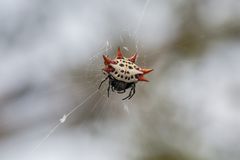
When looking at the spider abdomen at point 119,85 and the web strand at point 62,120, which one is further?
the spider abdomen at point 119,85

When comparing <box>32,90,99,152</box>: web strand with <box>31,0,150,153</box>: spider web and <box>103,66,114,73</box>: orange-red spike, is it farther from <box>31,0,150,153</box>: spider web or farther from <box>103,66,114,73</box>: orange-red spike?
<box>103,66,114,73</box>: orange-red spike

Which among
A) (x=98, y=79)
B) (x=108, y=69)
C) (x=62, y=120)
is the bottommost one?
(x=62, y=120)

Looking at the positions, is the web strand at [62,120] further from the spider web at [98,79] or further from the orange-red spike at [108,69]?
the orange-red spike at [108,69]

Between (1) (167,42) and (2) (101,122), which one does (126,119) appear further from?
(1) (167,42)


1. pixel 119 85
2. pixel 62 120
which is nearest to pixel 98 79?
pixel 119 85

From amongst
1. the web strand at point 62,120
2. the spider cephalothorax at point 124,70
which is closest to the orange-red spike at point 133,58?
the spider cephalothorax at point 124,70

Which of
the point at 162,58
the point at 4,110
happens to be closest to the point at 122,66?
the point at 162,58

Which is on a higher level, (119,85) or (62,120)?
(119,85)

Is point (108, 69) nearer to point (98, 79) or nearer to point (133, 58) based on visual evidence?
point (133, 58)

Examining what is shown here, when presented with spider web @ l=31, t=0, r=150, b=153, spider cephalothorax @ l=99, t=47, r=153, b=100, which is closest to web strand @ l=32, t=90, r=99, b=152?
spider web @ l=31, t=0, r=150, b=153
